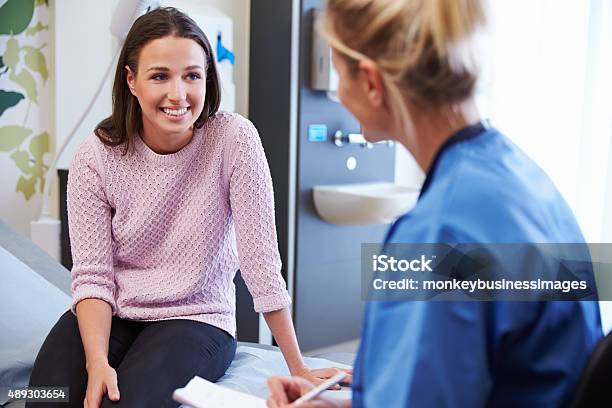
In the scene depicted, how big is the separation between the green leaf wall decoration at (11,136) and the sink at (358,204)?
1.07m

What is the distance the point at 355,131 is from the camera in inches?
115

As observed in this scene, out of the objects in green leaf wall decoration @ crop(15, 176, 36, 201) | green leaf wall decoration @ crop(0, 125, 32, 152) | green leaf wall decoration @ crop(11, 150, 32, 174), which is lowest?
green leaf wall decoration @ crop(15, 176, 36, 201)

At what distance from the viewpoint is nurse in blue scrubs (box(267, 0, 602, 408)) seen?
24.7 inches

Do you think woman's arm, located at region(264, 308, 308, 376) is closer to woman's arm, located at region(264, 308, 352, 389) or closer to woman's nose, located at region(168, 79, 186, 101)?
woman's arm, located at region(264, 308, 352, 389)

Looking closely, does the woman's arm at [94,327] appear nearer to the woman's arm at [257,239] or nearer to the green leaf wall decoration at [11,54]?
the woman's arm at [257,239]

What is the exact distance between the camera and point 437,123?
2.39 ft

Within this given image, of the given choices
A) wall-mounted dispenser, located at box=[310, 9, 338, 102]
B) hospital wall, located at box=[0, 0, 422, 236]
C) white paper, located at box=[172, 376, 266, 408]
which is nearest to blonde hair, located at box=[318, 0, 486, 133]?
white paper, located at box=[172, 376, 266, 408]

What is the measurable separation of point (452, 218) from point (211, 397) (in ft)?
1.84

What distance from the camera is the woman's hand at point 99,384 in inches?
48.0

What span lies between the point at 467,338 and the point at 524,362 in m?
0.07

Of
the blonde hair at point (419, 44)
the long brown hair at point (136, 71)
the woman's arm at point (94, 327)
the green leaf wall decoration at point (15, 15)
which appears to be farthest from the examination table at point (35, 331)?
the green leaf wall decoration at point (15, 15)

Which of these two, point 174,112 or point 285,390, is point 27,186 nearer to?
point 174,112

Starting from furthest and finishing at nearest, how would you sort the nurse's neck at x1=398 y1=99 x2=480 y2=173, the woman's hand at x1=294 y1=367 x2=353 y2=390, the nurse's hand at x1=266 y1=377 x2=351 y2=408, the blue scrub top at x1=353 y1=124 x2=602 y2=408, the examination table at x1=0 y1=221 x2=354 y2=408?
the examination table at x1=0 y1=221 x2=354 y2=408, the woman's hand at x1=294 y1=367 x2=353 y2=390, the nurse's hand at x1=266 y1=377 x2=351 y2=408, the nurse's neck at x1=398 y1=99 x2=480 y2=173, the blue scrub top at x1=353 y1=124 x2=602 y2=408

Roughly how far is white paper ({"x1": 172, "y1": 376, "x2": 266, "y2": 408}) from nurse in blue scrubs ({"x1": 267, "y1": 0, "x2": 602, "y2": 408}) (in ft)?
1.19
